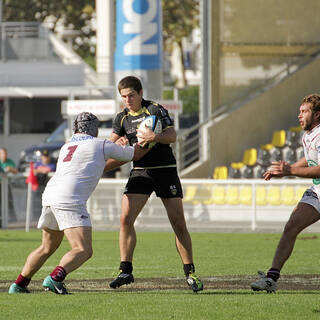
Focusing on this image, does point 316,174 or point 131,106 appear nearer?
point 316,174

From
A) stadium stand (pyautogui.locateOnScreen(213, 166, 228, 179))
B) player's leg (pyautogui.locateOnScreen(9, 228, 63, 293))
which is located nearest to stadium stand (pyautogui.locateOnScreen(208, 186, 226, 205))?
stadium stand (pyautogui.locateOnScreen(213, 166, 228, 179))

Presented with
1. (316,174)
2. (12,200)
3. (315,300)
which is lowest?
(12,200)

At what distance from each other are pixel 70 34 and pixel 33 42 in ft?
25.2

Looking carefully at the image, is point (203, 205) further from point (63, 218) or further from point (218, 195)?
point (63, 218)

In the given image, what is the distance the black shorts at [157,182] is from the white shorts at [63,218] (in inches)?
43.1

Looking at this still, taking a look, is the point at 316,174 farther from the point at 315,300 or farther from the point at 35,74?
the point at 35,74

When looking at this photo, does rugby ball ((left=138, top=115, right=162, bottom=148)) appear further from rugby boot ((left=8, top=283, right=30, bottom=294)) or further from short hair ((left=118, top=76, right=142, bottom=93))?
rugby boot ((left=8, top=283, right=30, bottom=294))

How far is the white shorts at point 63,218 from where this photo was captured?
420 inches

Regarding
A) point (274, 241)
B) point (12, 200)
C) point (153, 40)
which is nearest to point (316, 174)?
point (274, 241)

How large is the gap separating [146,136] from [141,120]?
1.80 feet

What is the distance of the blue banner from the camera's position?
97.3ft

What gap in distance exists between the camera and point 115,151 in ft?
36.0

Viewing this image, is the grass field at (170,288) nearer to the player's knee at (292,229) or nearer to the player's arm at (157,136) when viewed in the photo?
the player's knee at (292,229)

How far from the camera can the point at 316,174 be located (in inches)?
424
